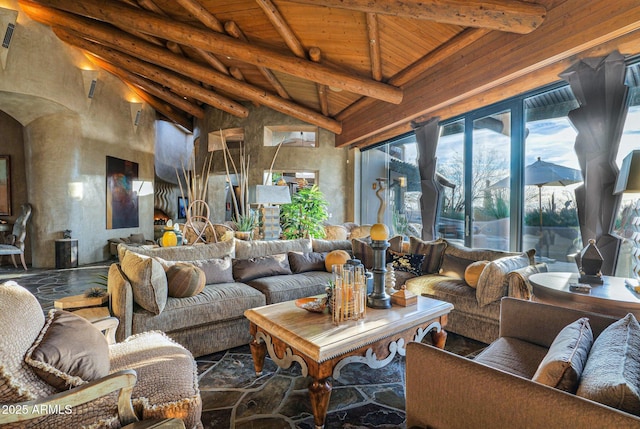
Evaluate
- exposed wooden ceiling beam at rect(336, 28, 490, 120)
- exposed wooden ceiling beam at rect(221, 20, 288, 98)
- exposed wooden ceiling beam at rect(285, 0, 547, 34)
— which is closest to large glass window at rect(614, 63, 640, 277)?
exposed wooden ceiling beam at rect(285, 0, 547, 34)

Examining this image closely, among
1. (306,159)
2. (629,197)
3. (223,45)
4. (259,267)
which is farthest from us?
(306,159)

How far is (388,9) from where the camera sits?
123 inches

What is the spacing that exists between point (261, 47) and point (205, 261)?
11.6 feet

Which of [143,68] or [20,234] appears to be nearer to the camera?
[20,234]

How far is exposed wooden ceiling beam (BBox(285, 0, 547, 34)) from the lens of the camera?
9.38 feet

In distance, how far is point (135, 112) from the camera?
8.95 metres

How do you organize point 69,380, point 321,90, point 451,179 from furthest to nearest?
point 321,90, point 451,179, point 69,380

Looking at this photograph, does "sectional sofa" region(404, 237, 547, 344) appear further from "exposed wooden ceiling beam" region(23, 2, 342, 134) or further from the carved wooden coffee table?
"exposed wooden ceiling beam" region(23, 2, 342, 134)

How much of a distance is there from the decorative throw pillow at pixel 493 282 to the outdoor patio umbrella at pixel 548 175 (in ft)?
4.57

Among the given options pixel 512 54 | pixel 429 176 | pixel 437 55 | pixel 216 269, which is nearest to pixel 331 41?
pixel 437 55

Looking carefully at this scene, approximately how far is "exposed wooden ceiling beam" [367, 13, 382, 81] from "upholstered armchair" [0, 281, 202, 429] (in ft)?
12.9

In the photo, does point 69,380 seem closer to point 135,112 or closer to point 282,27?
point 282,27

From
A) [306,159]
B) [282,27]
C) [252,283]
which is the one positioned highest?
[282,27]

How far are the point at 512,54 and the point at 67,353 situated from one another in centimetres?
424
